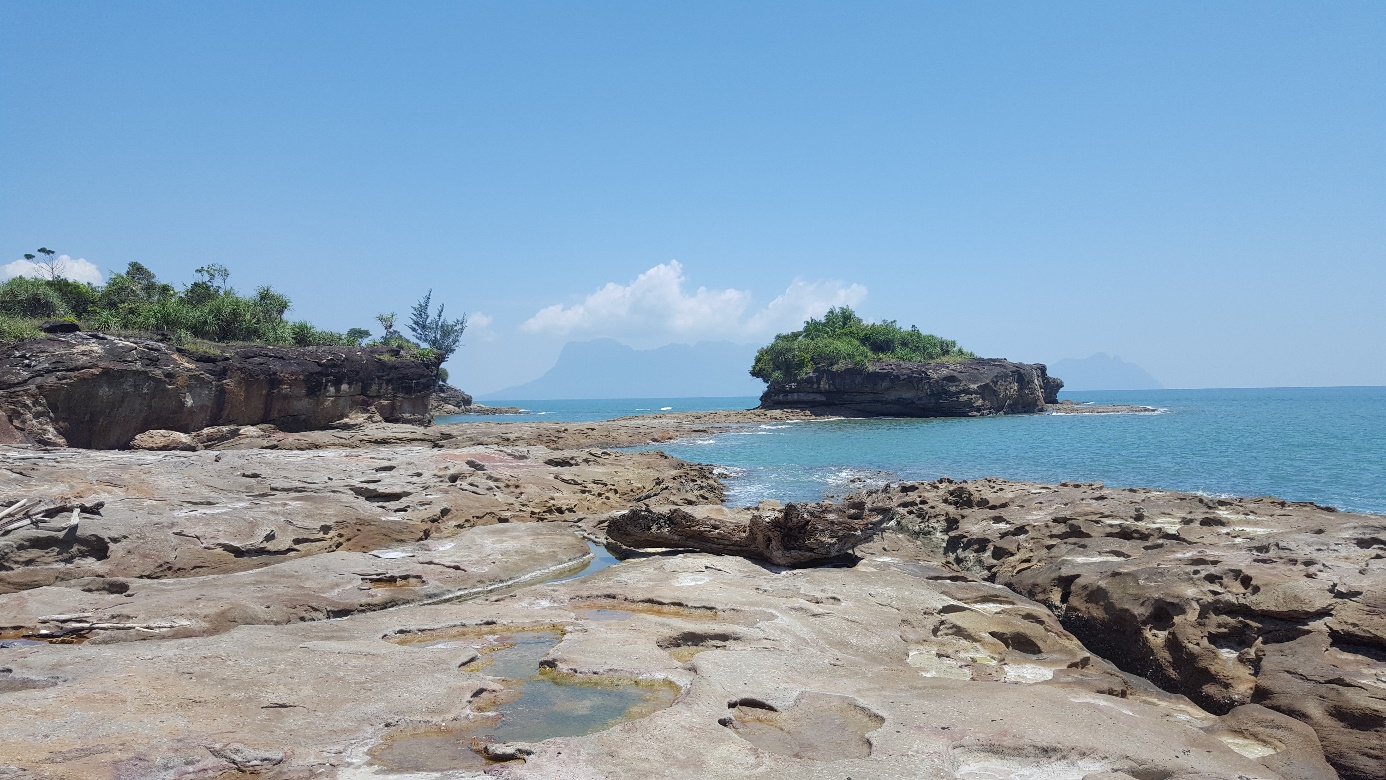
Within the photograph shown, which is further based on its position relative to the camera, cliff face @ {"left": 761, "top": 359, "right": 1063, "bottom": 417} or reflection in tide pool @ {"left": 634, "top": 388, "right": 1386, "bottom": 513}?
cliff face @ {"left": 761, "top": 359, "right": 1063, "bottom": 417}

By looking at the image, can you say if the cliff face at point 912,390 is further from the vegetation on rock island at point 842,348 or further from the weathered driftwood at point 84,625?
the weathered driftwood at point 84,625

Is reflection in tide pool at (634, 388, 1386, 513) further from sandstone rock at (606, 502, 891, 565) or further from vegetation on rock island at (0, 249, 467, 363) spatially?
vegetation on rock island at (0, 249, 467, 363)

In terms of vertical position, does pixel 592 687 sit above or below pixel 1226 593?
below

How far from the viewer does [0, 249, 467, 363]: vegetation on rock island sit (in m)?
34.4

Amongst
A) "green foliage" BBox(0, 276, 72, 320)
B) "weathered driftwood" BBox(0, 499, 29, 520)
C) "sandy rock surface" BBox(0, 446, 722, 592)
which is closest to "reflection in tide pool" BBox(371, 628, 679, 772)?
"sandy rock surface" BBox(0, 446, 722, 592)

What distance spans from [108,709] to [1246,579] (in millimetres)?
11783

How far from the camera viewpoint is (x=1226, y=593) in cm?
873

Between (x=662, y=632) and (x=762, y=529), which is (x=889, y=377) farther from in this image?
(x=662, y=632)

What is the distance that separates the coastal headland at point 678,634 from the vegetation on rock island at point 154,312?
20.8m

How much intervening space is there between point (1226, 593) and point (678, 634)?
655 centimetres

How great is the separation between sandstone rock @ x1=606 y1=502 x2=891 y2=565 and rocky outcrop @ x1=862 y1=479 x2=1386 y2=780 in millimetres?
2700

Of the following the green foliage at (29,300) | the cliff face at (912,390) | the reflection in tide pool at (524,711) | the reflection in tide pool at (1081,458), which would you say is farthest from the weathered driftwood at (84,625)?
the cliff face at (912,390)

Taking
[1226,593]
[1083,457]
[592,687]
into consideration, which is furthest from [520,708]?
[1083,457]

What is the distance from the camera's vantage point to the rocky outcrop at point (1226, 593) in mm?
6875
